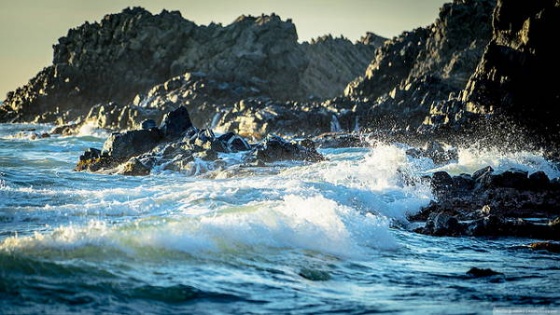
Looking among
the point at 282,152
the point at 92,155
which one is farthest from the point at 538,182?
the point at 92,155

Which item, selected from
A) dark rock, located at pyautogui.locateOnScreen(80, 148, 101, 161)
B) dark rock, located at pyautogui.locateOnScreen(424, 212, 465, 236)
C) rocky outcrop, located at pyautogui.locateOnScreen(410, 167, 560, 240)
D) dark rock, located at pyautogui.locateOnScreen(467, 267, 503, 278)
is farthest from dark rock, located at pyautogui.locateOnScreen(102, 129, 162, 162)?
dark rock, located at pyautogui.locateOnScreen(467, 267, 503, 278)

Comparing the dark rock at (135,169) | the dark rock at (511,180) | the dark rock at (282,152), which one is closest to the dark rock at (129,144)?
the dark rock at (135,169)

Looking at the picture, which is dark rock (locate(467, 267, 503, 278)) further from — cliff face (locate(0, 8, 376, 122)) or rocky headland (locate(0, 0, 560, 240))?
cliff face (locate(0, 8, 376, 122))

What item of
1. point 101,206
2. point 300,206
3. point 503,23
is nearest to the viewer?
point 300,206

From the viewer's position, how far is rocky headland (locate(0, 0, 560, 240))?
58.6 ft

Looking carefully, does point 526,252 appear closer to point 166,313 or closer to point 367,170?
point 166,313

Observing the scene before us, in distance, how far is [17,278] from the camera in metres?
7.00

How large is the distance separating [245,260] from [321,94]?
88.2 m

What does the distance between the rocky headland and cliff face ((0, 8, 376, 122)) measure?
0.64 ft

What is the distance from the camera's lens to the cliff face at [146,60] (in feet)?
280

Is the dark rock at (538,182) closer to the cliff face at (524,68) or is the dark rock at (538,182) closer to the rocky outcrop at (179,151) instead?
the rocky outcrop at (179,151)

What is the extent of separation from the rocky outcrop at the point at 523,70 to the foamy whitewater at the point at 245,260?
52.1ft

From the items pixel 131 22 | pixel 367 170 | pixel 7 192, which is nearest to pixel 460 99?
pixel 367 170

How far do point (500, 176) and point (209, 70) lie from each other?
68053 mm
